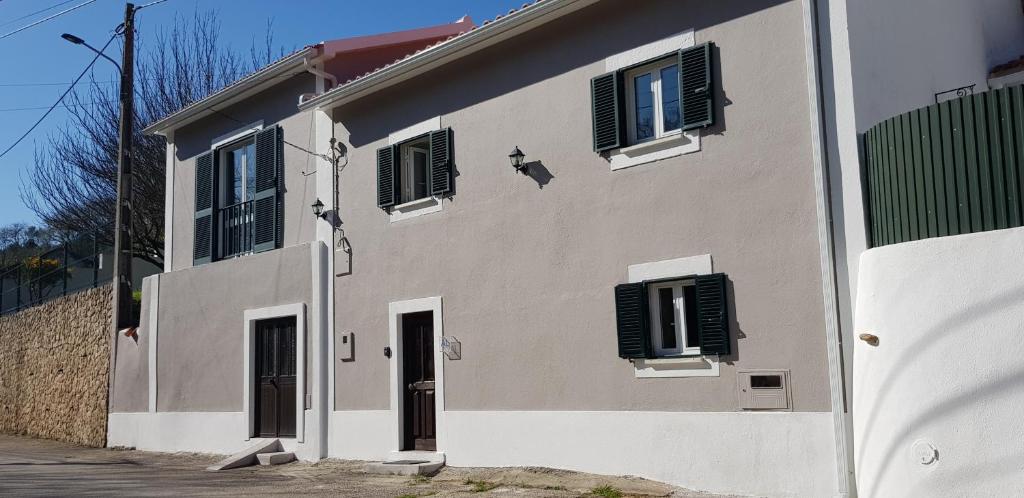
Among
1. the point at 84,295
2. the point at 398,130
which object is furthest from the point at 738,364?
the point at 84,295

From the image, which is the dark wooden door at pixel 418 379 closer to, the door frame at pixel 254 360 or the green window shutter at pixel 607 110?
the door frame at pixel 254 360

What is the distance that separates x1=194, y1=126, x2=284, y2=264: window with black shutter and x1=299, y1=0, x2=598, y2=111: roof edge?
166cm

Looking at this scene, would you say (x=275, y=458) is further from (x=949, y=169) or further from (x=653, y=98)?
(x=949, y=169)

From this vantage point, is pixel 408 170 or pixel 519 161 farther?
pixel 408 170

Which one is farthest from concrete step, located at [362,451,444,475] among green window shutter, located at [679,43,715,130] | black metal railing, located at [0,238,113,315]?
black metal railing, located at [0,238,113,315]

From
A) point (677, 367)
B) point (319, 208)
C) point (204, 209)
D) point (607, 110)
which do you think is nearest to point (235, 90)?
point (204, 209)

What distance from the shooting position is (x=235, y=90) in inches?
613

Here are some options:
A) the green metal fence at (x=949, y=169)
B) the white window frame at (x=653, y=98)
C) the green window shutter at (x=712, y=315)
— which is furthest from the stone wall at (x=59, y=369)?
the green metal fence at (x=949, y=169)

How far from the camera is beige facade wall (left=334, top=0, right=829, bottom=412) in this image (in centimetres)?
893

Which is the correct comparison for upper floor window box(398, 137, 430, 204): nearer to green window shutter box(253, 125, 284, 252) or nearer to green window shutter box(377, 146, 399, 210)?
green window shutter box(377, 146, 399, 210)

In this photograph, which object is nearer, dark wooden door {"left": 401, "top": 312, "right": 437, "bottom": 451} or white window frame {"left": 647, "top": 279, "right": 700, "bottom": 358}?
white window frame {"left": 647, "top": 279, "right": 700, "bottom": 358}

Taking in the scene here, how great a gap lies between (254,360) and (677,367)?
8.00 m

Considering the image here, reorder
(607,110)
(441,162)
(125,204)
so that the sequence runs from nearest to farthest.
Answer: (607,110)
(441,162)
(125,204)

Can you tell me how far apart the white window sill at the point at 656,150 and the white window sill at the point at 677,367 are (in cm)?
205
